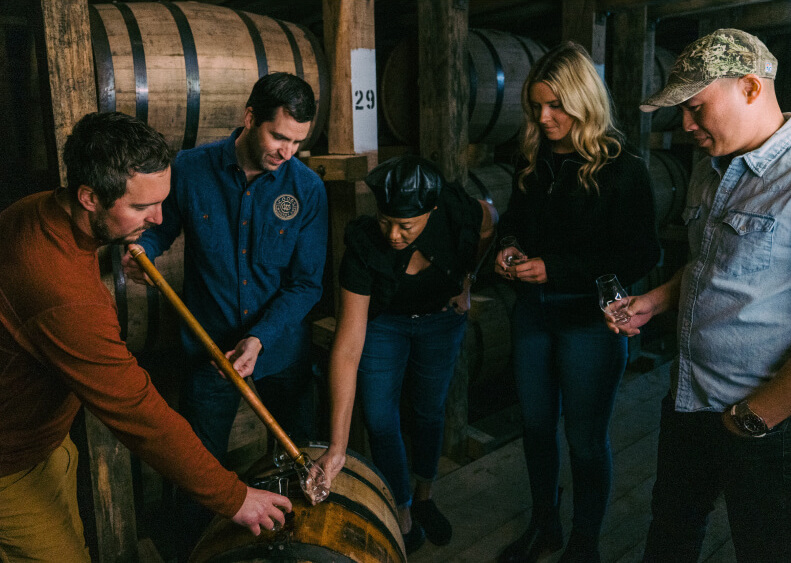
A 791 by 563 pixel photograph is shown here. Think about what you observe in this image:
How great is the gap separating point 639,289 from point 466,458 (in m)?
2.25

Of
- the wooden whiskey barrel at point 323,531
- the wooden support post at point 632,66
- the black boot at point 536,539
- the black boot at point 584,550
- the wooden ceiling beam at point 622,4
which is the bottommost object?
the black boot at point 536,539

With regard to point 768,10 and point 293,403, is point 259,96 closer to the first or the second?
point 293,403

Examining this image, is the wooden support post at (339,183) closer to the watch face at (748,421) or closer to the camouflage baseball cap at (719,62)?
the camouflage baseball cap at (719,62)

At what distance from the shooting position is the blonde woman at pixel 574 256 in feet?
7.18

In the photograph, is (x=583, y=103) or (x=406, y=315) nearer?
(x=583, y=103)

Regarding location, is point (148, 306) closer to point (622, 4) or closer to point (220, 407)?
point (220, 407)

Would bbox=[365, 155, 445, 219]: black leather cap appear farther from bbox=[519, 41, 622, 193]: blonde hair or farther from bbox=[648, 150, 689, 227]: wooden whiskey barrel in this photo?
bbox=[648, 150, 689, 227]: wooden whiskey barrel

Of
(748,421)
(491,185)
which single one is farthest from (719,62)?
(491,185)

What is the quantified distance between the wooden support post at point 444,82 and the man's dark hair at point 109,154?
1901 millimetres

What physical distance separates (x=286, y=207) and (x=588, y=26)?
2419 mm

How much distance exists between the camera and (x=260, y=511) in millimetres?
1704

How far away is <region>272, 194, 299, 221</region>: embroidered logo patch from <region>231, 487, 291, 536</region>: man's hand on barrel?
1118 mm

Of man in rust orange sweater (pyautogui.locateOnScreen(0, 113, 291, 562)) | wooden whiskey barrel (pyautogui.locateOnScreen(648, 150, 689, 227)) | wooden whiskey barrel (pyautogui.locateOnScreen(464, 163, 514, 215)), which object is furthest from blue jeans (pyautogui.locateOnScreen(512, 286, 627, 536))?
wooden whiskey barrel (pyautogui.locateOnScreen(648, 150, 689, 227))

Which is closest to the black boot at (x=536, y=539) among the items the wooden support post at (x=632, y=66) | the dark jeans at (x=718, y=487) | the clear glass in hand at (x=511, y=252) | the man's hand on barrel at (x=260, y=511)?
the dark jeans at (x=718, y=487)
